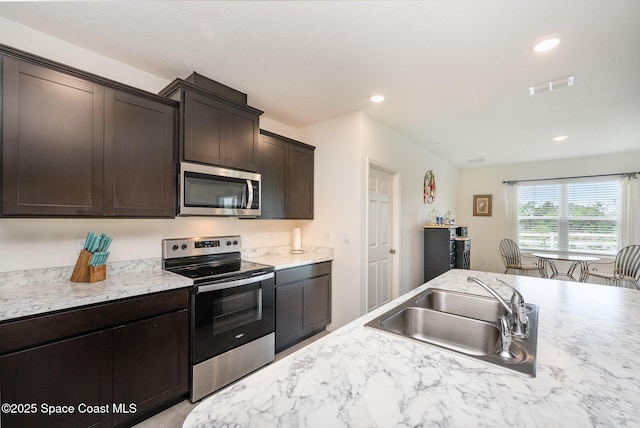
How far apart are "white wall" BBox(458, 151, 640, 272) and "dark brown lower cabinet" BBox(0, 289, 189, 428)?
6.41 metres

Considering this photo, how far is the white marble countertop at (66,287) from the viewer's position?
1.38 meters

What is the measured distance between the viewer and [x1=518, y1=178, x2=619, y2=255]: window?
4945 mm

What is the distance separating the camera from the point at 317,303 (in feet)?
9.75

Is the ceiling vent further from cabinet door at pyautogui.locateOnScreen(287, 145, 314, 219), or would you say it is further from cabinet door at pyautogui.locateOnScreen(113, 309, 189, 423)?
cabinet door at pyautogui.locateOnScreen(113, 309, 189, 423)

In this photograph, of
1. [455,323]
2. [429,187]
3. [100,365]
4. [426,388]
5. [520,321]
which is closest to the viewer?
[426,388]

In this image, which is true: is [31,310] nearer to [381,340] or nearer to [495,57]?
[381,340]

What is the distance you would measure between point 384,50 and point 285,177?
1625mm

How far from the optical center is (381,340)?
3.49ft

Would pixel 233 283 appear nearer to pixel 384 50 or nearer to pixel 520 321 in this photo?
pixel 520 321

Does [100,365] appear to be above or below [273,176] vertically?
below

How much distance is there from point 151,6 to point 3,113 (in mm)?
1015

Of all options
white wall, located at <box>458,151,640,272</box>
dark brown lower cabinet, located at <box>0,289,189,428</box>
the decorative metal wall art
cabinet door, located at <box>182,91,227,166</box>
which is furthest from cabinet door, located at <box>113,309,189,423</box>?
white wall, located at <box>458,151,640,272</box>

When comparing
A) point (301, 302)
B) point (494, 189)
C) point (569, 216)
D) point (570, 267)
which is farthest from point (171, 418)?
point (569, 216)

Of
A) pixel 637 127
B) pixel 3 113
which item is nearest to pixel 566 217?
pixel 637 127
